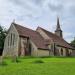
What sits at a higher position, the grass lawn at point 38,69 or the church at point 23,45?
the church at point 23,45

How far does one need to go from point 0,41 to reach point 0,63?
39.2 m

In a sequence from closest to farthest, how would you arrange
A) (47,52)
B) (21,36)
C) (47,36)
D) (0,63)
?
1. (0,63)
2. (21,36)
3. (47,52)
4. (47,36)

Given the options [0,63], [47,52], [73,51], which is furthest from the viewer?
[73,51]

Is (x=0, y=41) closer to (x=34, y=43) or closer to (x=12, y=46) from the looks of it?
(x=12, y=46)

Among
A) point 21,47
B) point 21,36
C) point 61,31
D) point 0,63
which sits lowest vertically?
point 0,63

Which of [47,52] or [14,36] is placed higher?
[14,36]

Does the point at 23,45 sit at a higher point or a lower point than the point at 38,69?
higher

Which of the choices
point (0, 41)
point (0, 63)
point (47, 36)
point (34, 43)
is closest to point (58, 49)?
point (47, 36)

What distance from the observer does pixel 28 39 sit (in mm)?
46812

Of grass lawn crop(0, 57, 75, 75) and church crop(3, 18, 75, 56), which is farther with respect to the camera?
church crop(3, 18, 75, 56)

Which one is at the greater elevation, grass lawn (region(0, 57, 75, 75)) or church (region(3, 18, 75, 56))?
church (region(3, 18, 75, 56))

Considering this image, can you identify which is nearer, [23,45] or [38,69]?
[38,69]

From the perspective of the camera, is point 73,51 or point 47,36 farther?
point 73,51

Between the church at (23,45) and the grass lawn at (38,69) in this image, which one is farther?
the church at (23,45)
